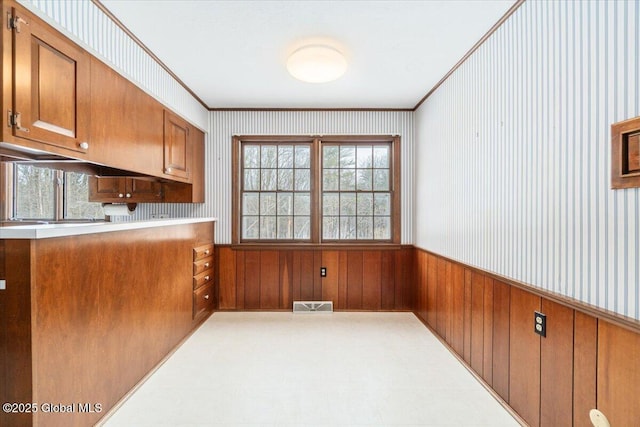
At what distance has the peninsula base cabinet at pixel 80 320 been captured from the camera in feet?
4.94

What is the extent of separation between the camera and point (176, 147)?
3379mm

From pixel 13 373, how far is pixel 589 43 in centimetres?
314

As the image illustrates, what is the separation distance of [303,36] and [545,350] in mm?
2614

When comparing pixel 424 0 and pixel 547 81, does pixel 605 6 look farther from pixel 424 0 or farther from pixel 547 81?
pixel 424 0

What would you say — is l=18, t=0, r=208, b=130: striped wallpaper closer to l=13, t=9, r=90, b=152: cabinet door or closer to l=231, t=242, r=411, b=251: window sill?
l=13, t=9, r=90, b=152: cabinet door

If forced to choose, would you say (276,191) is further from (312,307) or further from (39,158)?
(39,158)

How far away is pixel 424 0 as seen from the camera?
2.04 metres

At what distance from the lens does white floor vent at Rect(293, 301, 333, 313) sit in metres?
4.09

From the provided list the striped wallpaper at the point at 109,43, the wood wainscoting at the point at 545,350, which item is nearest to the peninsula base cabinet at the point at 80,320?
the striped wallpaper at the point at 109,43

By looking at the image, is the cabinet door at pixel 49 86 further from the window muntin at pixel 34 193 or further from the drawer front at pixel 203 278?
the drawer front at pixel 203 278

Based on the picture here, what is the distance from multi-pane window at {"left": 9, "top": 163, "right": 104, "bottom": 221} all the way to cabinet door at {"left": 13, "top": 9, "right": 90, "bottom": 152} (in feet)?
4.73

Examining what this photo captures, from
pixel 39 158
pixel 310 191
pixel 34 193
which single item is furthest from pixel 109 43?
pixel 310 191

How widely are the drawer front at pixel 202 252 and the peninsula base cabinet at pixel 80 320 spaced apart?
62 centimetres

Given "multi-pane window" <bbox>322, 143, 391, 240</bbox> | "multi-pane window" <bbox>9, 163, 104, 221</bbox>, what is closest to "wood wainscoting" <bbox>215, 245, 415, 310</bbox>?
"multi-pane window" <bbox>322, 143, 391, 240</bbox>
